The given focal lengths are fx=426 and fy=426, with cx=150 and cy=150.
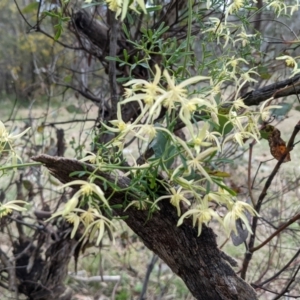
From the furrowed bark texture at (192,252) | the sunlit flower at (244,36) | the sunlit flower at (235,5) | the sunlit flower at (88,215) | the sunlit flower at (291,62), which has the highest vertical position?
the sunlit flower at (244,36)

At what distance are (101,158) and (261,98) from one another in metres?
0.41

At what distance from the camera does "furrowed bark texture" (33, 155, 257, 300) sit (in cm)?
61

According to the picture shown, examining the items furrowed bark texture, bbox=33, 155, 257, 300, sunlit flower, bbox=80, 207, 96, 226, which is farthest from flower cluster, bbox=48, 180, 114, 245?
furrowed bark texture, bbox=33, 155, 257, 300

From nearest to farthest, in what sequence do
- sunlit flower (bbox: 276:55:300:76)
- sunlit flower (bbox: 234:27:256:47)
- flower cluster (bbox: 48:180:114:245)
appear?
flower cluster (bbox: 48:180:114:245)
sunlit flower (bbox: 276:55:300:76)
sunlit flower (bbox: 234:27:256:47)

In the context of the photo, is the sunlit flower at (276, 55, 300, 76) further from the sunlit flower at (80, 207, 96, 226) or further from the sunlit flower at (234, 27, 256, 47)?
the sunlit flower at (80, 207, 96, 226)

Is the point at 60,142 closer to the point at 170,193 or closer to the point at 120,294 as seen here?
the point at 120,294

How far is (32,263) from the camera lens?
1430 mm

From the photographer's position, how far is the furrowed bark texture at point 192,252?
0.61 m

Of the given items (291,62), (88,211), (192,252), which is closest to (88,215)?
(88,211)

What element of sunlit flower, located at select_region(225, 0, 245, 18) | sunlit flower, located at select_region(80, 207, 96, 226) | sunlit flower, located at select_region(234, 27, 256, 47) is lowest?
sunlit flower, located at select_region(80, 207, 96, 226)

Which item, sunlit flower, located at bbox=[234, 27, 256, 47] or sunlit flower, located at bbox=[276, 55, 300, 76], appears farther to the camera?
sunlit flower, located at bbox=[234, 27, 256, 47]

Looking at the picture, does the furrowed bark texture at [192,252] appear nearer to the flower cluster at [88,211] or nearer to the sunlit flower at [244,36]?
the flower cluster at [88,211]

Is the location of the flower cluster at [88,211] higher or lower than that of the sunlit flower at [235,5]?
lower

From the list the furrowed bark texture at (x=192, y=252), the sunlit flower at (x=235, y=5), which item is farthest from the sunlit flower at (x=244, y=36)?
the furrowed bark texture at (x=192, y=252)
